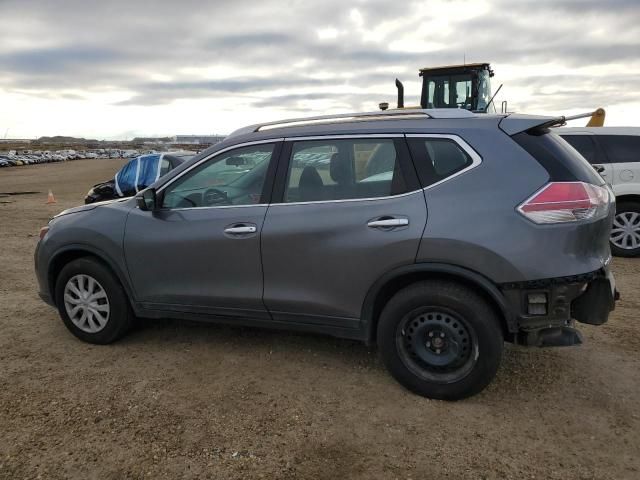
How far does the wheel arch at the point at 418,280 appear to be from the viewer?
3135mm

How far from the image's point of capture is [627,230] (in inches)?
298

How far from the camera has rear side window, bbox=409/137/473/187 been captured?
328cm

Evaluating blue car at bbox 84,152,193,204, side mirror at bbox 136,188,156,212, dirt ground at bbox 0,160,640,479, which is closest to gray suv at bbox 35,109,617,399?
side mirror at bbox 136,188,156,212

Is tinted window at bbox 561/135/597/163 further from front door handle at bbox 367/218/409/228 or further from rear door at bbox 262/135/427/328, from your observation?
front door handle at bbox 367/218/409/228

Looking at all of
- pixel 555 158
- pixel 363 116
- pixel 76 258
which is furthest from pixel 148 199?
pixel 555 158

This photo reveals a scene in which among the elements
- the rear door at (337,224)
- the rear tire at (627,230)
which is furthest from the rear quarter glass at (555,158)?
the rear tire at (627,230)

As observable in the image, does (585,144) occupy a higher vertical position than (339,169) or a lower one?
higher

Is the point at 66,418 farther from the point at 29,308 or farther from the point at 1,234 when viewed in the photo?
the point at 1,234

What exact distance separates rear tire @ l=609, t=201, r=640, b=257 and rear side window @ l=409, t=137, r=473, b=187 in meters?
5.44

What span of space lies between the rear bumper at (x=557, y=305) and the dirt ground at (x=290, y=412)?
0.49 metres

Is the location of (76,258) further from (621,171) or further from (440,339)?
(621,171)

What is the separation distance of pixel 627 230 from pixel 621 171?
0.88 m

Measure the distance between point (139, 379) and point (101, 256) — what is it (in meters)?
1.11

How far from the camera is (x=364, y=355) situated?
13.6 feet
